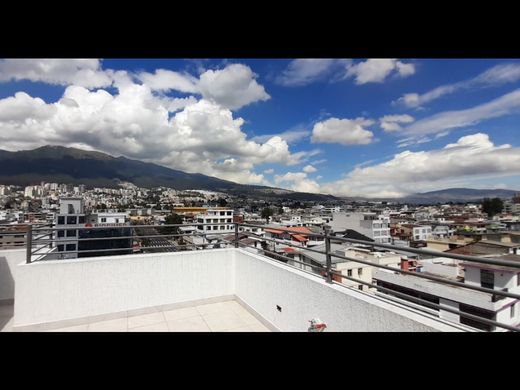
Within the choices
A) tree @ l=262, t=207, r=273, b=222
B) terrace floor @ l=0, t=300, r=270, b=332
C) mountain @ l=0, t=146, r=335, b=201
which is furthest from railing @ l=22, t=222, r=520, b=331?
mountain @ l=0, t=146, r=335, b=201

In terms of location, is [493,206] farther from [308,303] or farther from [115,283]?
[115,283]

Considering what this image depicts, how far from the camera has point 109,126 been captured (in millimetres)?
11328

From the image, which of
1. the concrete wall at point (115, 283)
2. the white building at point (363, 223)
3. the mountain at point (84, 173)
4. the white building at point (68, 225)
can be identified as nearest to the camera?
the concrete wall at point (115, 283)

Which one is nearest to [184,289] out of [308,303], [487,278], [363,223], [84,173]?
[308,303]

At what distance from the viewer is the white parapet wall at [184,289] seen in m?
2.65

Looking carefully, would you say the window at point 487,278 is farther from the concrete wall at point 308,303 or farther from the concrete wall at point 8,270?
the concrete wall at point 8,270

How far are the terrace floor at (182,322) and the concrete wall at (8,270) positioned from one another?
19cm

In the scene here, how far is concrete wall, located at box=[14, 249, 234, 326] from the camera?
3557mm

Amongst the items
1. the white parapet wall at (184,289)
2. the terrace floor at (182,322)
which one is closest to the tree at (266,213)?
the white parapet wall at (184,289)
